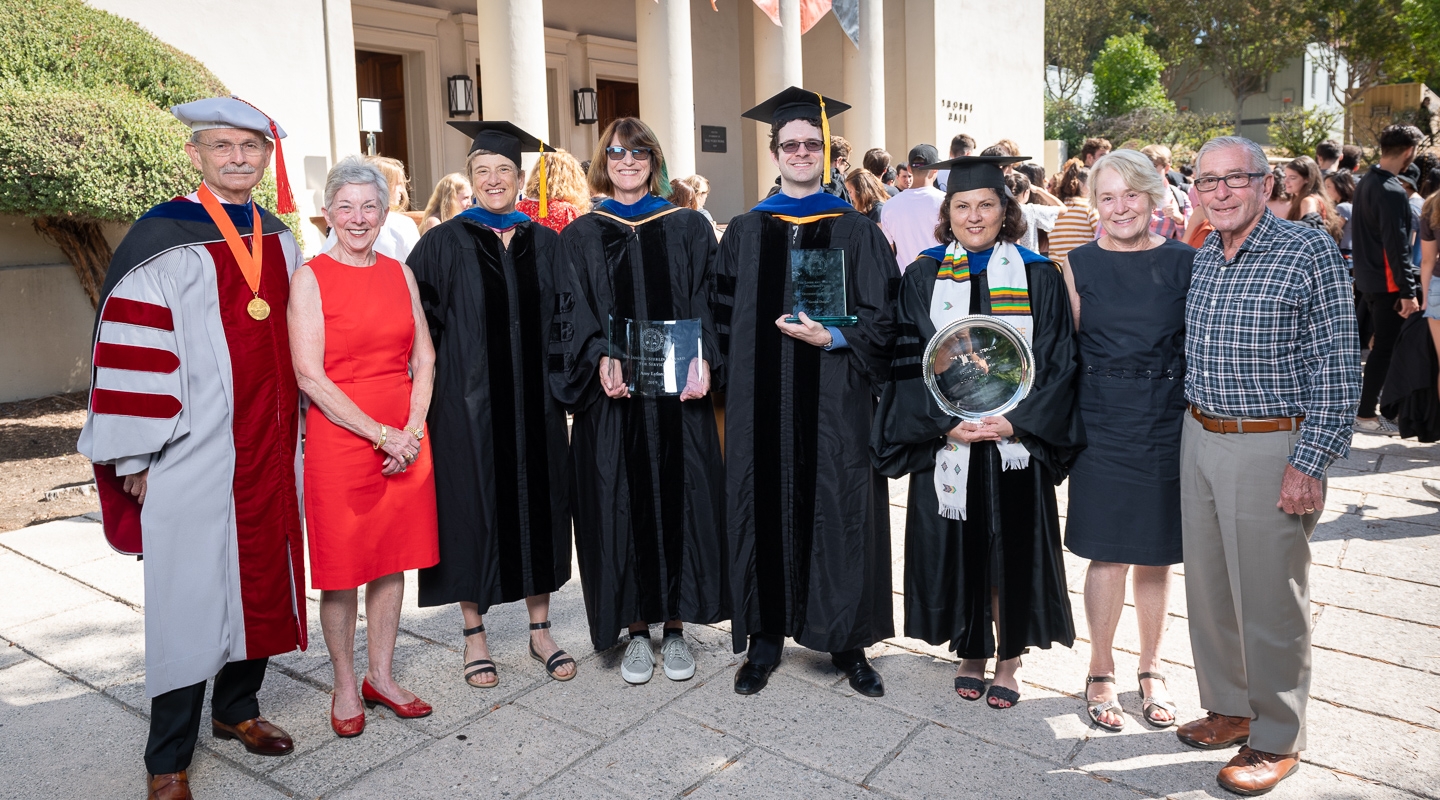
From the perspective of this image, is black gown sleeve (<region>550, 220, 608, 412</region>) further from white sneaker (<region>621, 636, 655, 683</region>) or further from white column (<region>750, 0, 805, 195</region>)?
white column (<region>750, 0, 805, 195</region>)

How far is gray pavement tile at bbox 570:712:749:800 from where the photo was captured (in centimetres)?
325

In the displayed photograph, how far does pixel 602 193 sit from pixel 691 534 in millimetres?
1398

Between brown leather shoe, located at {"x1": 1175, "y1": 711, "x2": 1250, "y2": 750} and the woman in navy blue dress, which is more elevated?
the woman in navy blue dress

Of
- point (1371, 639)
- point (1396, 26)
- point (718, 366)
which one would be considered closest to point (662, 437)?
point (718, 366)

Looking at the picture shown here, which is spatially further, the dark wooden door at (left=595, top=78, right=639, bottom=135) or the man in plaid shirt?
the dark wooden door at (left=595, top=78, right=639, bottom=135)

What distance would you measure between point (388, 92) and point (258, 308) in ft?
41.2

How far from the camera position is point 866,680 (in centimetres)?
388

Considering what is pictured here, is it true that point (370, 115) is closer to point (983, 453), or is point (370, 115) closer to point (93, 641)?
point (93, 641)

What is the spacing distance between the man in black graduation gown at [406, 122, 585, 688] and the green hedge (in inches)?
192

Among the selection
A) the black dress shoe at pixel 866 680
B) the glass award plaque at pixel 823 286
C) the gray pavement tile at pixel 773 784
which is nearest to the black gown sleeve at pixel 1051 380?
the glass award plaque at pixel 823 286

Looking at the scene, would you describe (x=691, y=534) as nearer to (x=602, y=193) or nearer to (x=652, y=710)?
(x=652, y=710)

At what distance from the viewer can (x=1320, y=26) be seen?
4338 centimetres

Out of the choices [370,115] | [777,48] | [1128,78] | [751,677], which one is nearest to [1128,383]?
[751,677]

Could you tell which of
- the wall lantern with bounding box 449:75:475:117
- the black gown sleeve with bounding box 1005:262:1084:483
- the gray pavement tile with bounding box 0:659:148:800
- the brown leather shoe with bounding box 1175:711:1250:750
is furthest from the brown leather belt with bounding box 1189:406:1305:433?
the wall lantern with bounding box 449:75:475:117
